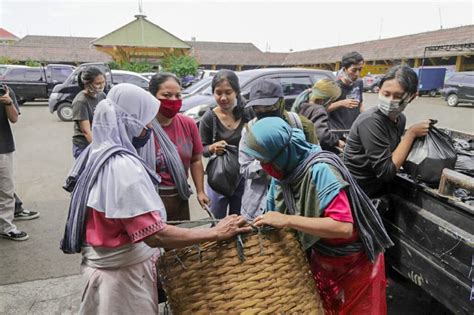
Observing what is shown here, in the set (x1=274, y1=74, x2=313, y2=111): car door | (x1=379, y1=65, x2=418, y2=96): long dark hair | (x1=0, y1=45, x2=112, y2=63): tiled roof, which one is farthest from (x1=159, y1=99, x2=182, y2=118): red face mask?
(x1=0, y1=45, x2=112, y2=63): tiled roof

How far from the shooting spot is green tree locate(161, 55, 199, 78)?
24875 millimetres

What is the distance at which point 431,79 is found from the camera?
2386cm

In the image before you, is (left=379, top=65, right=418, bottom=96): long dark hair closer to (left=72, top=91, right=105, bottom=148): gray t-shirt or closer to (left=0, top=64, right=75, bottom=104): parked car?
(left=72, top=91, right=105, bottom=148): gray t-shirt

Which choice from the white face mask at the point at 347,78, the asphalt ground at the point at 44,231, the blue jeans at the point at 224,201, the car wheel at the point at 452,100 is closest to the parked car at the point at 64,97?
the asphalt ground at the point at 44,231

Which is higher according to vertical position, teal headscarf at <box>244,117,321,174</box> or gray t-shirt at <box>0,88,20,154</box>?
teal headscarf at <box>244,117,321,174</box>

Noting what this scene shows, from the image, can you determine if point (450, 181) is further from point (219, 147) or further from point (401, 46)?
point (401, 46)

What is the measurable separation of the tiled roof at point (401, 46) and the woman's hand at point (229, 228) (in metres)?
25.8

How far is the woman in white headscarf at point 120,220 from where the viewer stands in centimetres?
136

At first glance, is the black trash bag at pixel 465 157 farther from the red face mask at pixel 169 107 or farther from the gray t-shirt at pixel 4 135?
the gray t-shirt at pixel 4 135

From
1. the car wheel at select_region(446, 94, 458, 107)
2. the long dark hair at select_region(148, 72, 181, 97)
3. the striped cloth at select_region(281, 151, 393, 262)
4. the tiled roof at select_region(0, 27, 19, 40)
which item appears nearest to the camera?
the striped cloth at select_region(281, 151, 393, 262)

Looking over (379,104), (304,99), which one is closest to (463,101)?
(304,99)

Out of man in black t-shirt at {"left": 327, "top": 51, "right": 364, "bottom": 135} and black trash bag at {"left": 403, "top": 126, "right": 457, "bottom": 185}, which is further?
man in black t-shirt at {"left": 327, "top": 51, "right": 364, "bottom": 135}

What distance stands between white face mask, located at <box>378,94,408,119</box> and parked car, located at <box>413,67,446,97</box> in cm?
2400

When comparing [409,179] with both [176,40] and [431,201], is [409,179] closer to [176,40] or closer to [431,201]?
[431,201]
